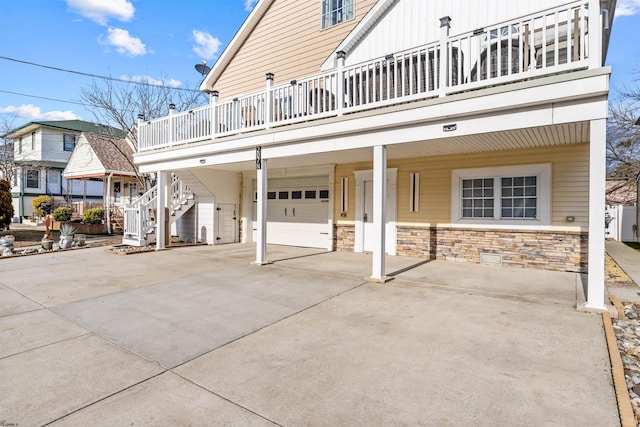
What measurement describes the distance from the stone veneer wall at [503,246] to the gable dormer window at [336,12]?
265 inches

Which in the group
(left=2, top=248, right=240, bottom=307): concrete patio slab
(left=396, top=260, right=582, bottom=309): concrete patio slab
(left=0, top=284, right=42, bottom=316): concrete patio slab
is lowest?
(left=0, top=284, right=42, bottom=316): concrete patio slab

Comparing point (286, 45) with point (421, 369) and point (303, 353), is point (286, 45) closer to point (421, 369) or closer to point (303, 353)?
point (303, 353)

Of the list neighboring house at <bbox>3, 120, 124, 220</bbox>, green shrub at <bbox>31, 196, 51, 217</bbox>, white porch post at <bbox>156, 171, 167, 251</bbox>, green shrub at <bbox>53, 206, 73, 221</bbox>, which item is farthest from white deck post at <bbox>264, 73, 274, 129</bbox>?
neighboring house at <bbox>3, 120, 124, 220</bbox>

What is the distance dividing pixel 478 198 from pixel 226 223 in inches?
315

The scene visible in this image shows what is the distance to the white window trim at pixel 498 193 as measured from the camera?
23.0ft

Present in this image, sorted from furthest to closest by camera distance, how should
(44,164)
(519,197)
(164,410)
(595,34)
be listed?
1. (44,164)
2. (519,197)
3. (595,34)
4. (164,410)

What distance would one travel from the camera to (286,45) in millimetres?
11469

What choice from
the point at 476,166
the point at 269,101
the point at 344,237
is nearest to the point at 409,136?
the point at 476,166

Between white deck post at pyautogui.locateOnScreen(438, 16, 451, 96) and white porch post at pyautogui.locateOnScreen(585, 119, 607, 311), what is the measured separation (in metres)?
2.08

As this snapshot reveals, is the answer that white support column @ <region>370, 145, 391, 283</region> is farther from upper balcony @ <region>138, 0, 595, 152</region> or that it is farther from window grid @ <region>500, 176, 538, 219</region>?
window grid @ <region>500, 176, 538, 219</region>

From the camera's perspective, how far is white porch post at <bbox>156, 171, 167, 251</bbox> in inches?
407

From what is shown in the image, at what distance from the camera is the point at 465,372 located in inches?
114

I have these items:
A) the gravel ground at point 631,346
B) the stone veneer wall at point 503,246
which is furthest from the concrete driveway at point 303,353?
the stone veneer wall at point 503,246

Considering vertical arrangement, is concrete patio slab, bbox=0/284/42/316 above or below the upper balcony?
below
